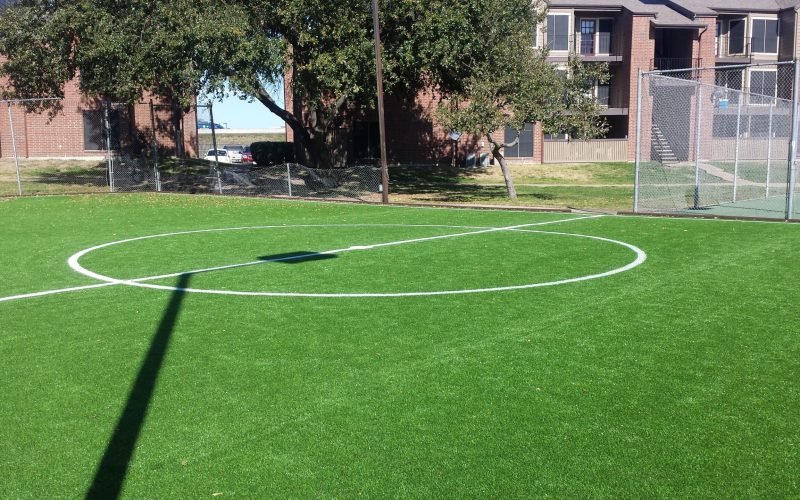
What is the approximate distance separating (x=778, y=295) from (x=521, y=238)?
18.5 feet

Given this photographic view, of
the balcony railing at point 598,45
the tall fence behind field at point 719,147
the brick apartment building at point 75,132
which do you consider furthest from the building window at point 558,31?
the brick apartment building at point 75,132

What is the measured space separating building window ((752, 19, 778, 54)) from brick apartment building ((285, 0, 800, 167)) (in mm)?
67

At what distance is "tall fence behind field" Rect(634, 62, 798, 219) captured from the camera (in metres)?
19.2

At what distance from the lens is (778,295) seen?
8.58 m

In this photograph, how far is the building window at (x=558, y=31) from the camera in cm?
4812

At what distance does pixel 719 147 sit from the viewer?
3734cm

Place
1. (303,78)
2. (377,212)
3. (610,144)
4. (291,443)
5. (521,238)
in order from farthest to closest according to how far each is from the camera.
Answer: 1. (610,144)
2. (303,78)
3. (377,212)
4. (521,238)
5. (291,443)

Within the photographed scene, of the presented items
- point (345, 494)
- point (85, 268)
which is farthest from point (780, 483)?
point (85, 268)

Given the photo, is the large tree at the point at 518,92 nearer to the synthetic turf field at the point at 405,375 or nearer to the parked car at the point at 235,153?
the synthetic turf field at the point at 405,375

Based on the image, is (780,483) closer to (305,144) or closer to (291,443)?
(291,443)

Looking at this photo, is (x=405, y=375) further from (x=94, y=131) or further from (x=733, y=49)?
(x=733, y=49)

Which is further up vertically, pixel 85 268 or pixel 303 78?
pixel 303 78

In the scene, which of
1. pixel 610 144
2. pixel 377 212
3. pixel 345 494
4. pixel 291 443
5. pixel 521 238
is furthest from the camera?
pixel 610 144

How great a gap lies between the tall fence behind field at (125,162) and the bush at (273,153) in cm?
412
